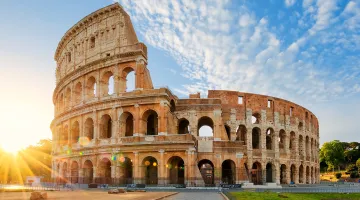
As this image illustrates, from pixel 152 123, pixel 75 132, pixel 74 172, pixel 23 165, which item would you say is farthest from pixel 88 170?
pixel 23 165

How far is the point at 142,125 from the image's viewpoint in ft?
112

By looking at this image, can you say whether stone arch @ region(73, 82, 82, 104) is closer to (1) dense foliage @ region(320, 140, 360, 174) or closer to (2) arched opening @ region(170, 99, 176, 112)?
(2) arched opening @ region(170, 99, 176, 112)

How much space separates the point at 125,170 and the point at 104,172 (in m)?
2.24

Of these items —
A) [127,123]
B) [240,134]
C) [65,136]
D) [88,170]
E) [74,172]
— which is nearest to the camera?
[88,170]

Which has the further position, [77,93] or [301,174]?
[301,174]

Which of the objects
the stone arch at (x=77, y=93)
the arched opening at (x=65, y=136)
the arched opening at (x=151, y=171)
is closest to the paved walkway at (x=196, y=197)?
the arched opening at (x=151, y=171)

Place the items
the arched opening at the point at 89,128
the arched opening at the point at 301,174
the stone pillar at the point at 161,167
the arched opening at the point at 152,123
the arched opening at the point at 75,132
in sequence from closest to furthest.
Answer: the stone pillar at the point at 161,167, the arched opening at the point at 152,123, the arched opening at the point at 89,128, the arched opening at the point at 75,132, the arched opening at the point at 301,174

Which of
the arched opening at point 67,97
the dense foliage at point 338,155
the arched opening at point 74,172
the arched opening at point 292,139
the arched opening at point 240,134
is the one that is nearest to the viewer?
the arched opening at point 74,172

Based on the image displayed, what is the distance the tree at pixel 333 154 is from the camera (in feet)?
274

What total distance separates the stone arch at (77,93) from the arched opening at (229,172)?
18.4 m

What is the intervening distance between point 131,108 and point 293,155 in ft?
77.4

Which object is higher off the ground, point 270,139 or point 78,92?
point 78,92

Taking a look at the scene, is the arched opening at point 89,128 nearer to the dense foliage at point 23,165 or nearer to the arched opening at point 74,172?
the arched opening at point 74,172

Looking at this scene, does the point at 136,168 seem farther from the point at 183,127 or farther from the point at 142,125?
the point at 183,127
